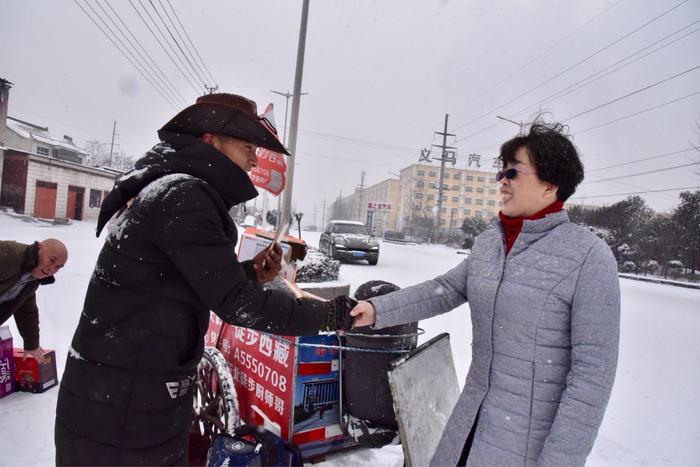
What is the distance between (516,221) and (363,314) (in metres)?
0.86

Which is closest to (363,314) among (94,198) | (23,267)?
(23,267)

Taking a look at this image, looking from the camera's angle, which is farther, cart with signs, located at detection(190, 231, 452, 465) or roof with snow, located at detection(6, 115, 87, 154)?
roof with snow, located at detection(6, 115, 87, 154)

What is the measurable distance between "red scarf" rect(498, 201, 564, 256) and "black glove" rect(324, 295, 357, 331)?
2.57 ft

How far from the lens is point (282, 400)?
2.61 meters

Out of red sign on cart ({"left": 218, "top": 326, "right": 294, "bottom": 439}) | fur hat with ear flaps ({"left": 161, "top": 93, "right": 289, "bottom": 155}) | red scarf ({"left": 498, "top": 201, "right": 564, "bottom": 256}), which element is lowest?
red sign on cart ({"left": 218, "top": 326, "right": 294, "bottom": 439})

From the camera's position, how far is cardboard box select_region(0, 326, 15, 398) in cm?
380

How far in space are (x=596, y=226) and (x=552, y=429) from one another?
2910 cm

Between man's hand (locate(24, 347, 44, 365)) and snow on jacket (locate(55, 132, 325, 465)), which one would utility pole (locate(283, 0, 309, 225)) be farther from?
snow on jacket (locate(55, 132, 325, 465))

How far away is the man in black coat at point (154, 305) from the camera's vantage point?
139cm

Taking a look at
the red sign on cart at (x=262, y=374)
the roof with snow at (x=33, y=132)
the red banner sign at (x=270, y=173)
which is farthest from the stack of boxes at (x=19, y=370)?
the roof with snow at (x=33, y=132)

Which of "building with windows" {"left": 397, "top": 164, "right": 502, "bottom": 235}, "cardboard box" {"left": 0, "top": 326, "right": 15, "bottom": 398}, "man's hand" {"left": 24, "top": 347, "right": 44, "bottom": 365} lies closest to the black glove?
"man's hand" {"left": 24, "top": 347, "right": 44, "bottom": 365}

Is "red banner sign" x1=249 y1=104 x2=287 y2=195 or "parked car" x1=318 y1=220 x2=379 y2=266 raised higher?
"red banner sign" x1=249 y1=104 x2=287 y2=195

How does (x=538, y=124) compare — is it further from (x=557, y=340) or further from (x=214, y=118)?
(x=214, y=118)

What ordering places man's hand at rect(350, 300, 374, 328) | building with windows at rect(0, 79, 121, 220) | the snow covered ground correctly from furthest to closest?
building with windows at rect(0, 79, 121, 220) → the snow covered ground → man's hand at rect(350, 300, 374, 328)
